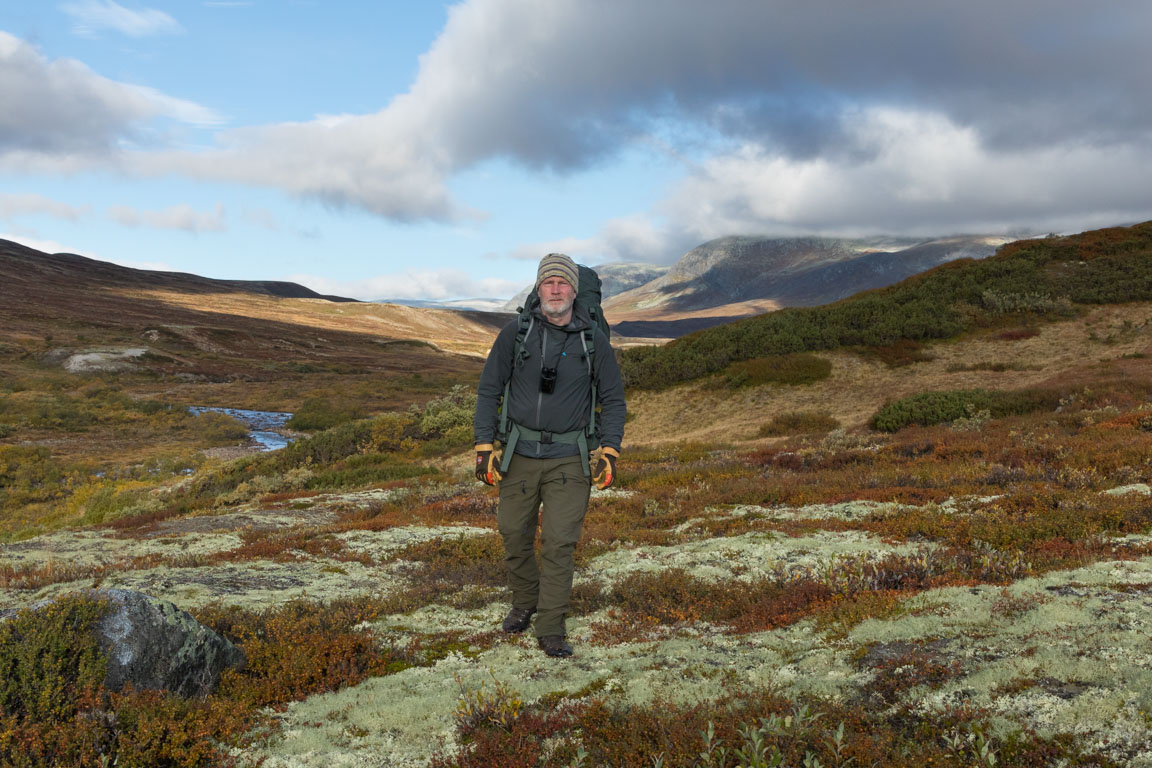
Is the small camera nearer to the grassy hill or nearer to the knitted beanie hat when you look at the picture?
the knitted beanie hat

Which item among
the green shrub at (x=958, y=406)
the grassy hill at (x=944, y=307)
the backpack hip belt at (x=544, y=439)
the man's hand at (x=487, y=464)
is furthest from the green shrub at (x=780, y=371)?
the man's hand at (x=487, y=464)

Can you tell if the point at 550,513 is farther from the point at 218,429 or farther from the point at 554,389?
the point at 218,429

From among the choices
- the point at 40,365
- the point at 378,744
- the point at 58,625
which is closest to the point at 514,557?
the point at 378,744

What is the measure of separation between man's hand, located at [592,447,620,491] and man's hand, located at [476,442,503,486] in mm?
909

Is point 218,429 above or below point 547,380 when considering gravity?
below

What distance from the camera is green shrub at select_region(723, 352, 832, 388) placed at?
2745 centimetres

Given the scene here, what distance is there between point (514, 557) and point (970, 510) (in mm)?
6621

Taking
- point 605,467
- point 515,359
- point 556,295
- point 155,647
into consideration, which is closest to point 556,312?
point 556,295

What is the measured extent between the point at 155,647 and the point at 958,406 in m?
20.5

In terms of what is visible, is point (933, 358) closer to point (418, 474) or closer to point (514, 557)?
point (418, 474)

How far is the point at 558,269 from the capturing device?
5582 mm

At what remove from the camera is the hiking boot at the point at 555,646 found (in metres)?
5.15

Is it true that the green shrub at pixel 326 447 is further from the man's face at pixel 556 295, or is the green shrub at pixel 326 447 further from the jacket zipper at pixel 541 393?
the man's face at pixel 556 295

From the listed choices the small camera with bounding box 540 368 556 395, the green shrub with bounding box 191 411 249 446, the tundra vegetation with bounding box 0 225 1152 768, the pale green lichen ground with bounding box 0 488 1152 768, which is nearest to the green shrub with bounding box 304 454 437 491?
the tundra vegetation with bounding box 0 225 1152 768
